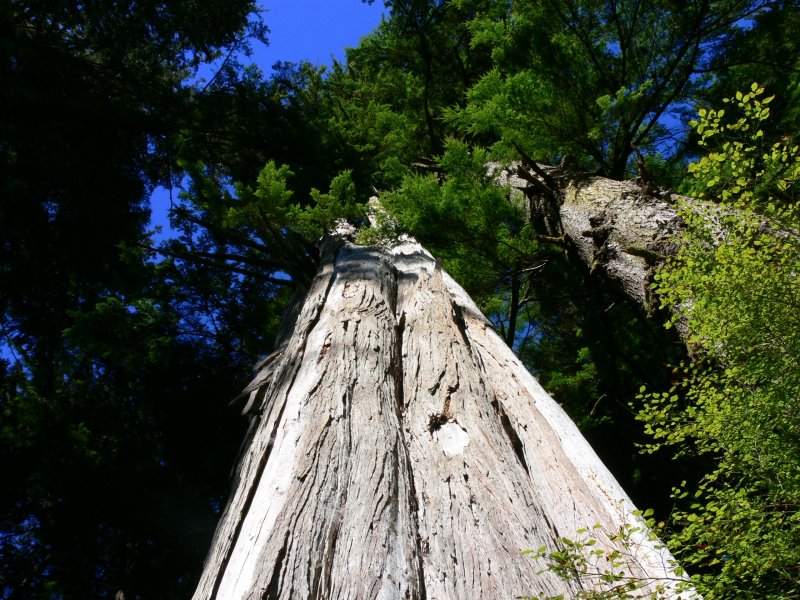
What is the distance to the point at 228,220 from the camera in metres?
4.82

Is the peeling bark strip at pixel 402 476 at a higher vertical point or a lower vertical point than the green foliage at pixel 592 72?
lower

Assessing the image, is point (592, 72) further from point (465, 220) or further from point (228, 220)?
point (228, 220)

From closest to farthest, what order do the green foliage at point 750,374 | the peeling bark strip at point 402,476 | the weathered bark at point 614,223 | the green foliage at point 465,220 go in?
1. the peeling bark strip at point 402,476
2. the green foliage at point 750,374
3. the weathered bark at point 614,223
4. the green foliage at point 465,220

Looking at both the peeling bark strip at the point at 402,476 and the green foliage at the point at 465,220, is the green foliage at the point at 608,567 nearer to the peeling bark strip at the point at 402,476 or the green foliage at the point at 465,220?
the peeling bark strip at the point at 402,476

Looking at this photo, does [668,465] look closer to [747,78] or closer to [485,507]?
[485,507]

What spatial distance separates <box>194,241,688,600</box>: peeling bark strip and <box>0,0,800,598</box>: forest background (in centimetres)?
118

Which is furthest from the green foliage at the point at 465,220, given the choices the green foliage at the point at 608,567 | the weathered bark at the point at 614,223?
the green foliage at the point at 608,567

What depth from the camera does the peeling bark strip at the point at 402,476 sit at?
1.58 meters

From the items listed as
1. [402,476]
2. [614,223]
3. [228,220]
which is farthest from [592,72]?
[402,476]

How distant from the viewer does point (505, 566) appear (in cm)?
162

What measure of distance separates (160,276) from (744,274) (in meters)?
5.93

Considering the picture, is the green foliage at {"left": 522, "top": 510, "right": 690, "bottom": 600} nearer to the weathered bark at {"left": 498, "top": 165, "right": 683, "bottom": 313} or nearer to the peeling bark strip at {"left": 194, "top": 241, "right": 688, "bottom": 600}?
the peeling bark strip at {"left": 194, "top": 241, "right": 688, "bottom": 600}

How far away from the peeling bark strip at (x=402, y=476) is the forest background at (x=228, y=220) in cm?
118

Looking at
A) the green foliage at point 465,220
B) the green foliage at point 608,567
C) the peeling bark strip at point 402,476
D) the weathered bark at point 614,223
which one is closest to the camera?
the green foliage at point 608,567
